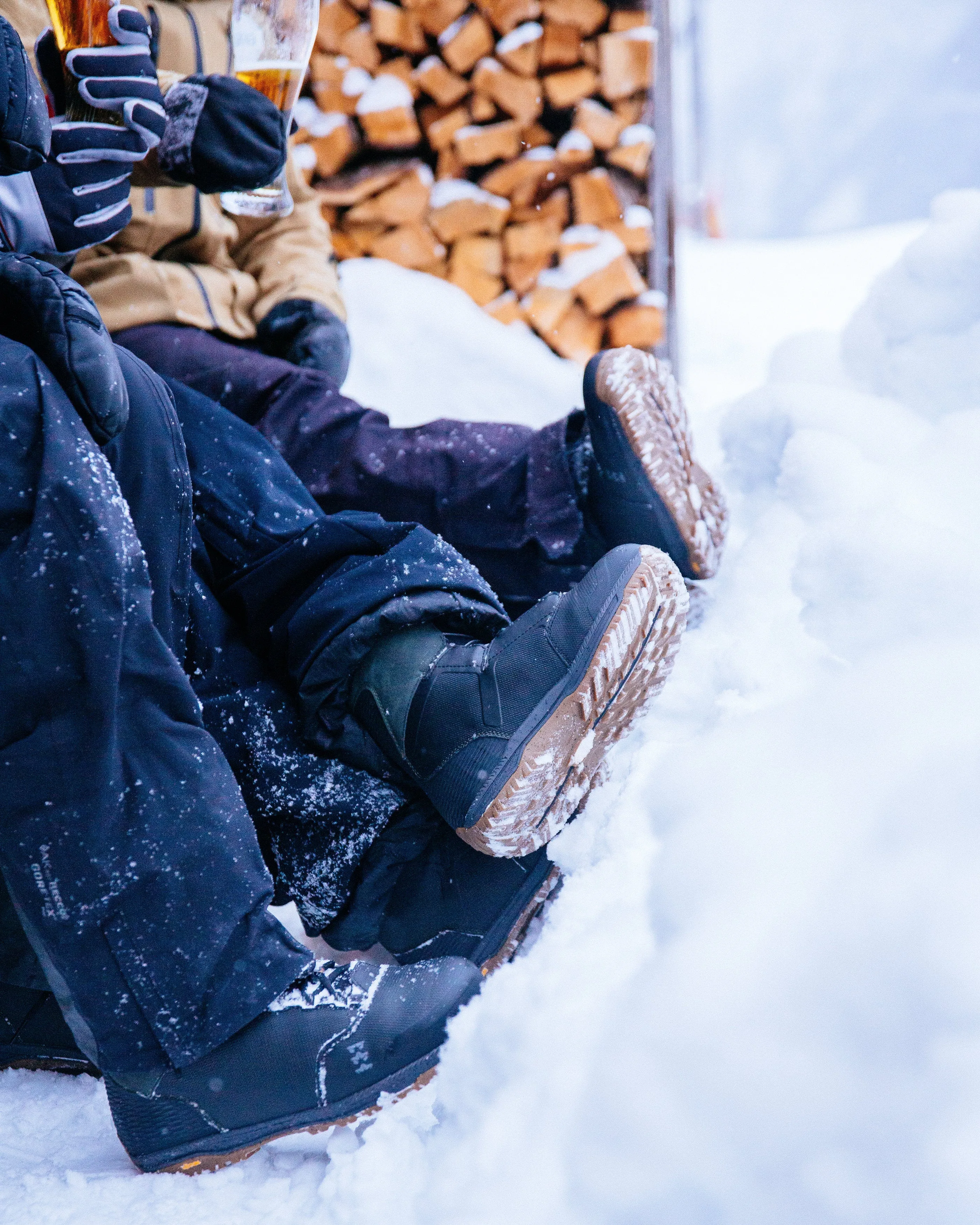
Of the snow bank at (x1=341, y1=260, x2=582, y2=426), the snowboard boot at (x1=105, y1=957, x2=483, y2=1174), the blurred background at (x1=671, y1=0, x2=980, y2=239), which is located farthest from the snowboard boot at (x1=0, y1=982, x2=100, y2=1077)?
the blurred background at (x1=671, y1=0, x2=980, y2=239)

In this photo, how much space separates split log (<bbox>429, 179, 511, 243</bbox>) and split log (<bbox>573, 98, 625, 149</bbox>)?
252mm

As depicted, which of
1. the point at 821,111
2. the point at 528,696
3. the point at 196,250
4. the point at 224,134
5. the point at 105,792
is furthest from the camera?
the point at 821,111

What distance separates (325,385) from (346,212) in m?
1.40

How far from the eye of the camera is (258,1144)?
612 mm

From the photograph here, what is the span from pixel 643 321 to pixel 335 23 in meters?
1.03

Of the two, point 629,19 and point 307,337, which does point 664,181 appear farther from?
point 307,337

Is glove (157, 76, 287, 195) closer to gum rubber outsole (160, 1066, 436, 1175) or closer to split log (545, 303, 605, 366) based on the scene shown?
gum rubber outsole (160, 1066, 436, 1175)

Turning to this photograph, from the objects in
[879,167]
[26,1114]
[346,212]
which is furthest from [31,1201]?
[879,167]

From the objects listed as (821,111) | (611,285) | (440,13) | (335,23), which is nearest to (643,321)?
(611,285)

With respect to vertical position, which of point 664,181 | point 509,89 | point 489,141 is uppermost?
point 509,89

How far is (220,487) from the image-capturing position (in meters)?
0.80

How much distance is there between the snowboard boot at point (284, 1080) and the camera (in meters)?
0.60

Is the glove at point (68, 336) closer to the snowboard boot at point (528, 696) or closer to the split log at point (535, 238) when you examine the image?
the snowboard boot at point (528, 696)

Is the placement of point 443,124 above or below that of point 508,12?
below
